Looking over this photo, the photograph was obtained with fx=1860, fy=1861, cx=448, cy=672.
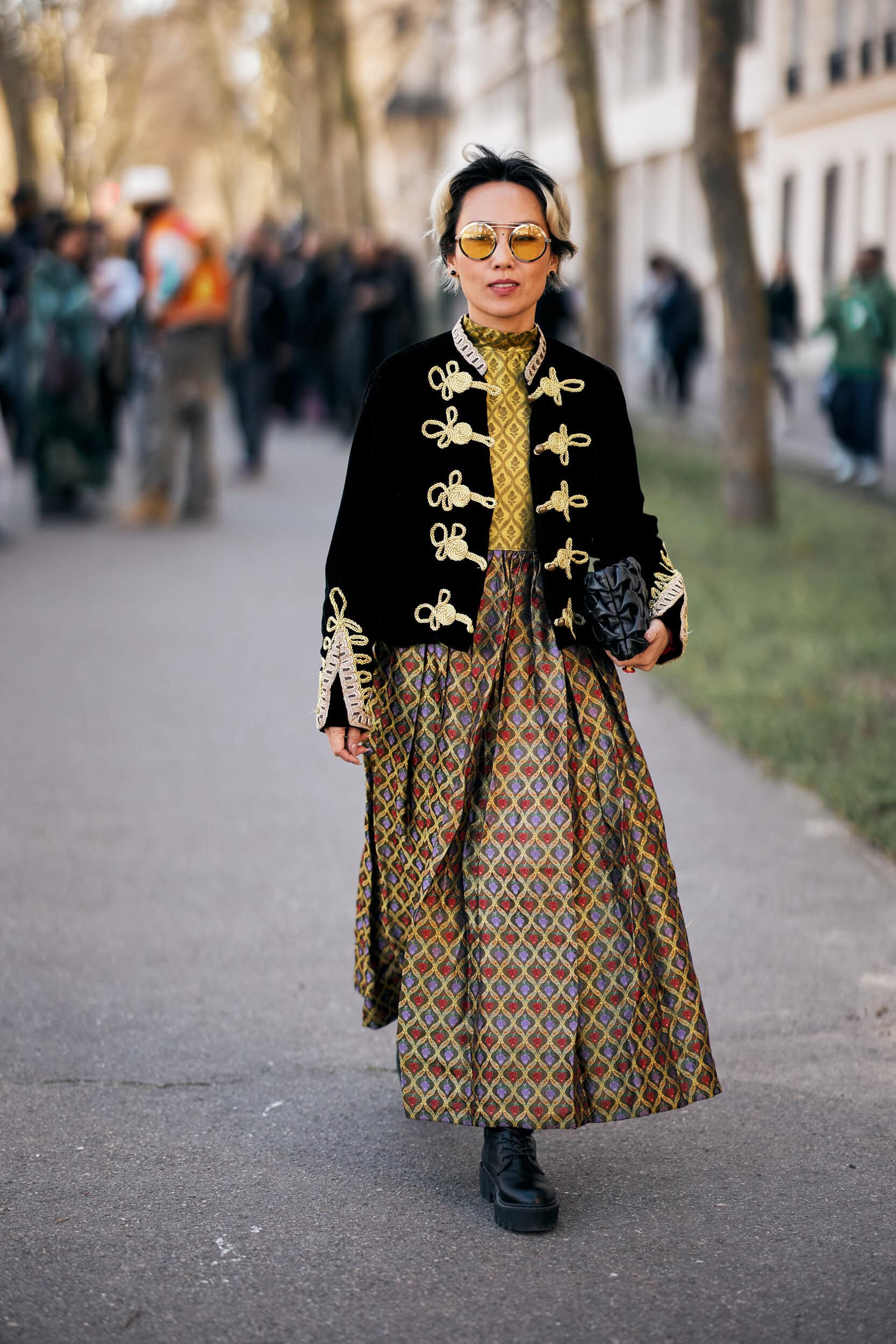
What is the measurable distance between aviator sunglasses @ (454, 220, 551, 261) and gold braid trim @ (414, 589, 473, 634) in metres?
0.63

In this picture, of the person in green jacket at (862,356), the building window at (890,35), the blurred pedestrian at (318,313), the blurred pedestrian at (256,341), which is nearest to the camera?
the person in green jacket at (862,356)

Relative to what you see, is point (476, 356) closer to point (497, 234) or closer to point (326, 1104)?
point (497, 234)

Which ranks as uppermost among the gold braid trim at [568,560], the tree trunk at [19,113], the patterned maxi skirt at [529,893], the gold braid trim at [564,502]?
the tree trunk at [19,113]

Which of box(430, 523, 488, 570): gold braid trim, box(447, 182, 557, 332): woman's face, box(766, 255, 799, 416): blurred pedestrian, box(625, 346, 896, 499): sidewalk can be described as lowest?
box(625, 346, 896, 499): sidewalk

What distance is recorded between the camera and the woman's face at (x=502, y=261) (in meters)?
3.46

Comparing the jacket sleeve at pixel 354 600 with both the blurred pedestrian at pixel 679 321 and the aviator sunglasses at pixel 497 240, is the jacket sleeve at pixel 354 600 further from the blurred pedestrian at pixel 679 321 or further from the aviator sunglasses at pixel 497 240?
the blurred pedestrian at pixel 679 321

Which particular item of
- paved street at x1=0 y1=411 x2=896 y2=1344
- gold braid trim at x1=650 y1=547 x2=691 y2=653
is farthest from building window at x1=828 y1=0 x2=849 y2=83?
gold braid trim at x1=650 y1=547 x2=691 y2=653

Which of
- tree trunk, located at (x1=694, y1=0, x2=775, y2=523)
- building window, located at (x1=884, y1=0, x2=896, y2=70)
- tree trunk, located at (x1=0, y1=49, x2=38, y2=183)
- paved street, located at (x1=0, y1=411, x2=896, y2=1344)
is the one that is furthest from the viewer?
building window, located at (x1=884, y1=0, x2=896, y2=70)

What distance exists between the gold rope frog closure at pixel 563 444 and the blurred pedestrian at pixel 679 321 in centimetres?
1851

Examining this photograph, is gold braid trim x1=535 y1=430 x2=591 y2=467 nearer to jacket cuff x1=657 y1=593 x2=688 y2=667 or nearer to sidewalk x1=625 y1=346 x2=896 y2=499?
jacket cuff x1=657 y1=593 x2=688 y2=667

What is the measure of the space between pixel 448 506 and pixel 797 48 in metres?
30.9

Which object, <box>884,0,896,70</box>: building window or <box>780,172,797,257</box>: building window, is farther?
<box>780,172,797,257</box>: building window

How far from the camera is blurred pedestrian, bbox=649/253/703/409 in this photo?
852 inches

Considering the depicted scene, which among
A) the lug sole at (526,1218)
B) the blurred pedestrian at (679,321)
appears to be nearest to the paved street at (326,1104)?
the lug sole at (526,1218)
